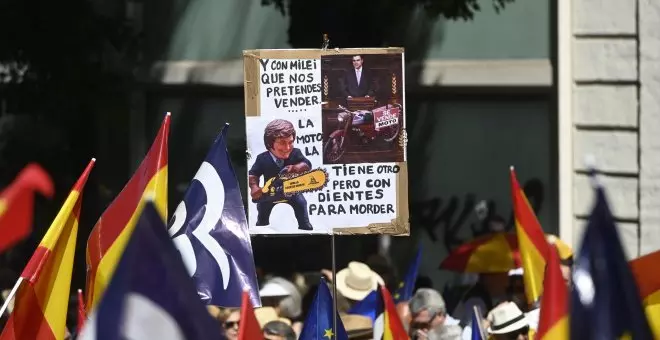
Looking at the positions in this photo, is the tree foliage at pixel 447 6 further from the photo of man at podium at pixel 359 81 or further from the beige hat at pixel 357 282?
the photo of man at podium at pixel 359 81

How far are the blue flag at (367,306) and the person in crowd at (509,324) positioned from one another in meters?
1.10

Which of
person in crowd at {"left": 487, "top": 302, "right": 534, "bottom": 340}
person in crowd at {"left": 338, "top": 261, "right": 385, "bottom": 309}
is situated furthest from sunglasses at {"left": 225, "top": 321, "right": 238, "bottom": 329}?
person in crowd at {"left": 487, "top": 302, "right": 534, "bottom": 340}

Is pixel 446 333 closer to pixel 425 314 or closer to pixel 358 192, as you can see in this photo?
pixel 425 314

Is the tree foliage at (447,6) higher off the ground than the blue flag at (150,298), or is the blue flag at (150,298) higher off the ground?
the tree foliage at (447,6)

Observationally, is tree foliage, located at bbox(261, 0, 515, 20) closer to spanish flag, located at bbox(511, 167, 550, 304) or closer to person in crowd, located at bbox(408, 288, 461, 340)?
person in crowd, located at bbox(408, 288, 461, 340)

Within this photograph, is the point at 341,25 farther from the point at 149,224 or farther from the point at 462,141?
the point at 149,224

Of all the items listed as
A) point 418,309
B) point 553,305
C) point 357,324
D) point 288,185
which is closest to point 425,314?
point 418,309

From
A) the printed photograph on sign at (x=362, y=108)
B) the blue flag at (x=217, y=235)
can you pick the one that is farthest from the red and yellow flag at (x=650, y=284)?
the blue flag at (x=217, y=235)

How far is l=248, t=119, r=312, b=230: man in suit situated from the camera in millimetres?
6969

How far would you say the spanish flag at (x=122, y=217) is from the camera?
264 inches

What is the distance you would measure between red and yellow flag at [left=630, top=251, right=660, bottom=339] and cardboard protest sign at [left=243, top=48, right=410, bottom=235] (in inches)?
41.3

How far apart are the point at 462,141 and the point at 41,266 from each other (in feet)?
18.1

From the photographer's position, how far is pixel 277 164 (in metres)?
6.98

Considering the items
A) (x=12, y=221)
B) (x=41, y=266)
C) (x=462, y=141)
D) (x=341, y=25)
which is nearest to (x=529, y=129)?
(x=462, y=141)
